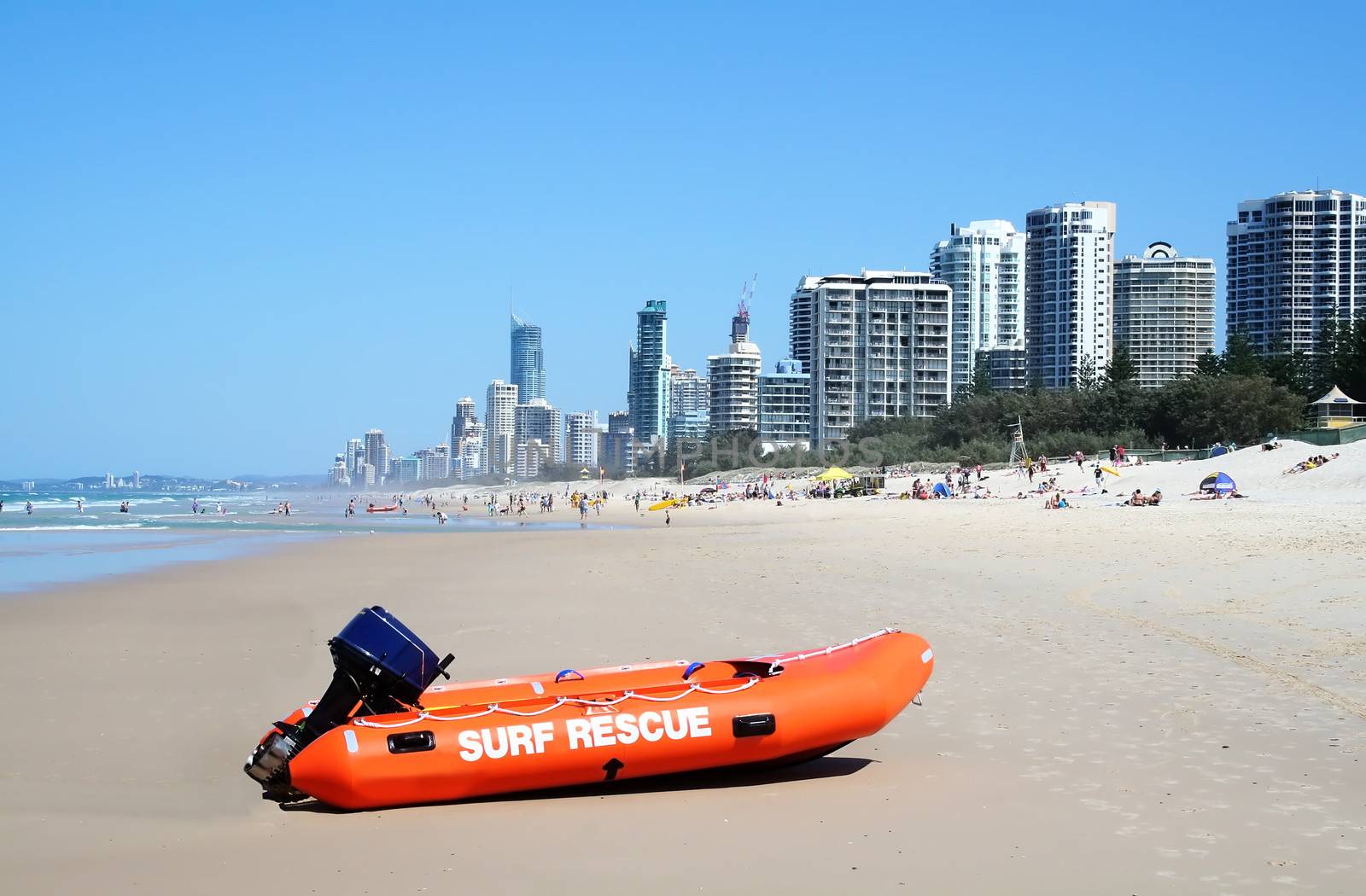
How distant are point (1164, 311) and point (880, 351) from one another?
3678 centimetres

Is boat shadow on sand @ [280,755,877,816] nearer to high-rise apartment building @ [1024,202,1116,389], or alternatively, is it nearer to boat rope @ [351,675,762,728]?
boat rope @ [351,675,762,728]

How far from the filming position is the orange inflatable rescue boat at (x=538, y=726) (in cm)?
604

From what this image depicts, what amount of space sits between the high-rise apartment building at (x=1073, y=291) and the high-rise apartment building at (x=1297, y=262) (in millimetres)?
13428

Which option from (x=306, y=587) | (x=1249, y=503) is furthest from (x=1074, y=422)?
(x=306, y=587)

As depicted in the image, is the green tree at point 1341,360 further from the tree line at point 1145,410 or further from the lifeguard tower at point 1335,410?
the lifeguard tower at point 1335,410

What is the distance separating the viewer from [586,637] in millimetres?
11531

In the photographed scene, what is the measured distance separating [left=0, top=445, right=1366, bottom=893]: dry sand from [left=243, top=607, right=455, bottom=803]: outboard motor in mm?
371

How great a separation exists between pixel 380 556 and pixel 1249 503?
19.9m

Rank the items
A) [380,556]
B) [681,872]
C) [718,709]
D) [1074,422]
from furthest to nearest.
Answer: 1. [1074,422]
2. [380,556]
3. [718,709]
4. [681,872]

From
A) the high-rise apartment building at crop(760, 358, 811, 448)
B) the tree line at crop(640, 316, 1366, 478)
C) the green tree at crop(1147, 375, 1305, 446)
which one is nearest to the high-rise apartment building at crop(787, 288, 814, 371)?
the high-rise apartment building at crop(760, 358, 811, 448)

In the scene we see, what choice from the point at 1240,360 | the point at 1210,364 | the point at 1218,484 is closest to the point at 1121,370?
the point at 1210,364

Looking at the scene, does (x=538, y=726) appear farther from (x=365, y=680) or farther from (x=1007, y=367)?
(x=1007, y=367)

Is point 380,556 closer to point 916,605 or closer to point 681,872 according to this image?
point 916,605

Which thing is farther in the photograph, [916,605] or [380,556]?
[380,556]
